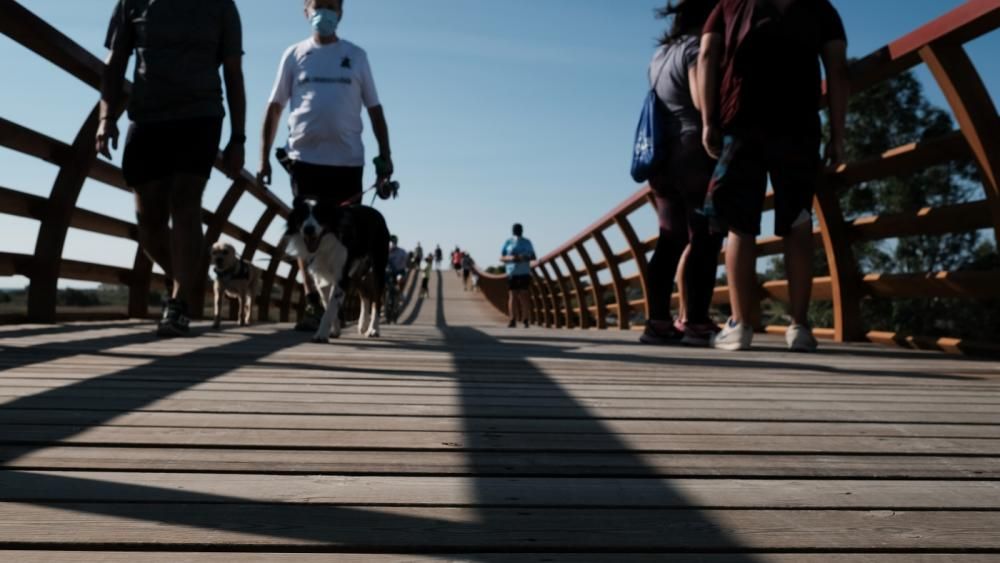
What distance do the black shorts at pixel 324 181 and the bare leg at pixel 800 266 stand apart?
248cm

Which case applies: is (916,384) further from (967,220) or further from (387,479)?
(387,479)

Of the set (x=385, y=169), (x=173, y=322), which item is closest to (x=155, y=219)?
(x=173, y=322)

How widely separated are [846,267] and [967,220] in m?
1.12

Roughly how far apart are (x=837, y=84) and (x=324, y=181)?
2.81 meters

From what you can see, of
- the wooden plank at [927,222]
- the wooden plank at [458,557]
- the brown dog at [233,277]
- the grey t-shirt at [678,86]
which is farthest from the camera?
the brown dog at [233,277]

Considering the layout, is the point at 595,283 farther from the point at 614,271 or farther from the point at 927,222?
the point at 927,222

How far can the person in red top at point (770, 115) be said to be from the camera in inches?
164

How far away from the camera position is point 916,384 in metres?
2.98

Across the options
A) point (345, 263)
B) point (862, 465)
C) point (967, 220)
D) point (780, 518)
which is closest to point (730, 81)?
point (967, 220)

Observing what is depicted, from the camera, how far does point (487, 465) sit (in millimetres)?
1665

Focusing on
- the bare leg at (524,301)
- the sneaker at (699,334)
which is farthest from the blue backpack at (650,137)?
the bare leg at (524,301)

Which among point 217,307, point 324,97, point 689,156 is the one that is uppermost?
point 324,97

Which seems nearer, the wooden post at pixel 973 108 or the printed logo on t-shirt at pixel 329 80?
the wooden post at pixel 973 108

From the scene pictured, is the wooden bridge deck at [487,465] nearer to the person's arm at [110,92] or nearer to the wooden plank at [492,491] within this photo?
the wooden plank at [492,491]
